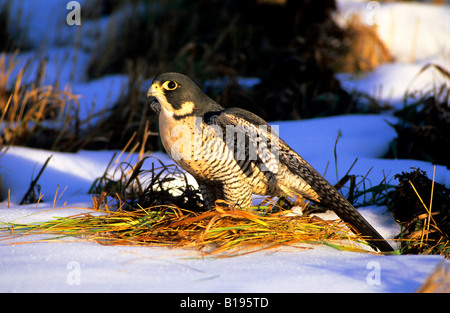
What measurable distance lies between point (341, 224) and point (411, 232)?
1.32 feet

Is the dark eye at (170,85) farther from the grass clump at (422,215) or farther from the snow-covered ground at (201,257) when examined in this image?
the grass clump at (422,215)

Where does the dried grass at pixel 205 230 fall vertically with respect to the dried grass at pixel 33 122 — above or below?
below

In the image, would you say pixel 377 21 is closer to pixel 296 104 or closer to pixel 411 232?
pixel 296 104

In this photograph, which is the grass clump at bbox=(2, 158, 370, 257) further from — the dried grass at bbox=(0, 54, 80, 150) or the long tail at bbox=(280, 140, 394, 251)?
the dried grass at bbox=(0, 54, 80, 150)

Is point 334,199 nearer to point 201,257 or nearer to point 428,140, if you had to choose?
point 201,257

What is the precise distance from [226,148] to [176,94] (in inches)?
15.7

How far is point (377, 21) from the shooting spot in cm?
728

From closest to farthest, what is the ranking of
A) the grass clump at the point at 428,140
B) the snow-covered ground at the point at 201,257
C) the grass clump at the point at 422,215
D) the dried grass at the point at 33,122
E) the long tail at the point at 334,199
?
the snow-covered ground at the point at 201,257 → the long tail at the point at 334,199 → the grass clump at the point at 422,215 → the grass clump at the point at 428,140 → the dried grass at the point at 33,122

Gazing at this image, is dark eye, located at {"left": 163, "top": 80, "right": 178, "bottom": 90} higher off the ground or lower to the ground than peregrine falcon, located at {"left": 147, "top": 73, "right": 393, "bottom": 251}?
higher

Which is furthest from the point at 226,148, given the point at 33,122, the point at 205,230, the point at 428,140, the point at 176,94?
the point at 33,122

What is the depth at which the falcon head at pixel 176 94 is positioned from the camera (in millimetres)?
2711

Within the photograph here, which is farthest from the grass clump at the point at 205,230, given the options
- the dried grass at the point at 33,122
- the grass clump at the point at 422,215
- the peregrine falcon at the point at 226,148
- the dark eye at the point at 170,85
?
the dried grass at the point at 33,122

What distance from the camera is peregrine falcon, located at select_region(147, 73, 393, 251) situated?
2.63 m

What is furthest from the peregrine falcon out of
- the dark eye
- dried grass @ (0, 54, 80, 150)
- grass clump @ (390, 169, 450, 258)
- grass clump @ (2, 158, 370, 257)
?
dried grass @ (0, 54, 80, 150)
